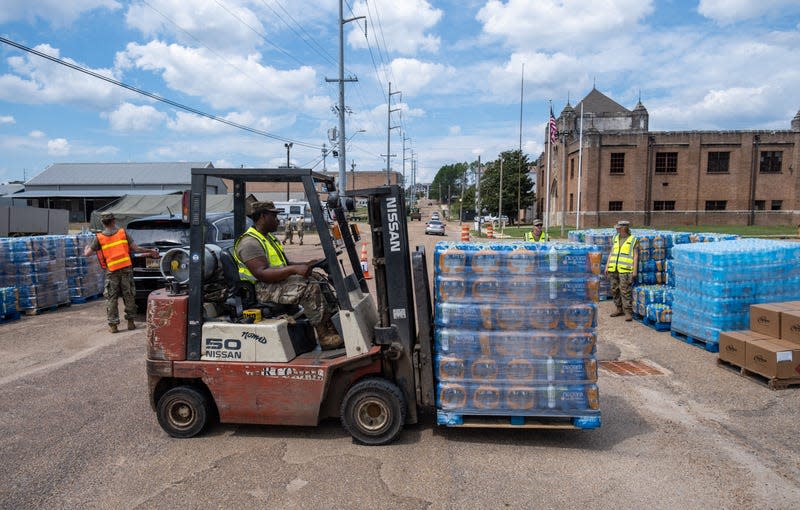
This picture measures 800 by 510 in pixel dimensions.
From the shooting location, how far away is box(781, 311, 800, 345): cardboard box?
6578mm

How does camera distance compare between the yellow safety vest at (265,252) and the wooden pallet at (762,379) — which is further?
the wooden pallet at (762,379)

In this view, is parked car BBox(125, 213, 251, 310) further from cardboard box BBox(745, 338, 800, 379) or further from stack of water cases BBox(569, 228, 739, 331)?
cardboard box BBox(745, 338, 800, 379)

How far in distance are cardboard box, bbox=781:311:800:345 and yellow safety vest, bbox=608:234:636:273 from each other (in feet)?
11.7

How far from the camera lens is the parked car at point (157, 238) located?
10172 millimetres

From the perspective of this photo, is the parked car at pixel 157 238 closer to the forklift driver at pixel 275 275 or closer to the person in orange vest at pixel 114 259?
the person in orange vest at pixel 114 259

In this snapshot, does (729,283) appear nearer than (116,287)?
Yes

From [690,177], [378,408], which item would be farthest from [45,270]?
[690,177]

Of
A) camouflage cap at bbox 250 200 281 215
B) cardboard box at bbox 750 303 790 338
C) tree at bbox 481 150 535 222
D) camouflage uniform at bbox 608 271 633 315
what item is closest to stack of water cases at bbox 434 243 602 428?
camouflage cap at bbox 250 200 281 215

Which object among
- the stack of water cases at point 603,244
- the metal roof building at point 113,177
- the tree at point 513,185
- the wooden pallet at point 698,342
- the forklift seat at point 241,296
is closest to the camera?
the forklift seat at point 241,296

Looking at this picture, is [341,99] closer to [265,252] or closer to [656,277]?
[656,277]

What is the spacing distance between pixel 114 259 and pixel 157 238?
1535 mm

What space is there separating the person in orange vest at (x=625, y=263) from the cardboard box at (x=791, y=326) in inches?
140

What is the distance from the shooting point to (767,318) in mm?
7020

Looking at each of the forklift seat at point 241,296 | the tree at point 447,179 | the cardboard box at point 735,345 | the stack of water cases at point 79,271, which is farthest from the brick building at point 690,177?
the tree at point 447,179
